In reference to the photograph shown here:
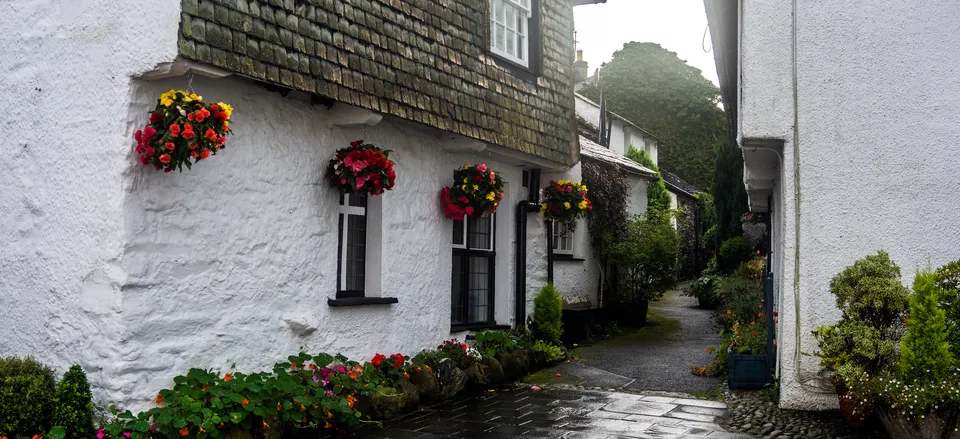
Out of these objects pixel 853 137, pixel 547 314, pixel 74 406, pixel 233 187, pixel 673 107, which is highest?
pixel 673 107

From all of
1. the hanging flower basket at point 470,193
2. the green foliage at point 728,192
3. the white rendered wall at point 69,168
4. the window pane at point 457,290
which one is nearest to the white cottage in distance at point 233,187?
the white rendered wall at point 69,168

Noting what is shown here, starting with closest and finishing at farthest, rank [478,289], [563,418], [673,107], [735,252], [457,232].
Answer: [563,418] < [457,232] < [478,289] < [735,252] < [673,107]

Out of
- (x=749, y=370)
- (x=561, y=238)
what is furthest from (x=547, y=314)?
(x=749, y=370)

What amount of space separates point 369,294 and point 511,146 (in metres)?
2.66

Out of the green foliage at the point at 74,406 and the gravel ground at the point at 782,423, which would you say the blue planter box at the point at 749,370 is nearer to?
the gravel ground at the point at 782,423

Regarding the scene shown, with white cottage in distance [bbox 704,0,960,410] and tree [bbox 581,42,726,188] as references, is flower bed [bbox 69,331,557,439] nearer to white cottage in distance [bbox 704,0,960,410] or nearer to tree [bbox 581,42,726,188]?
white cottage in distance [bbox 704,0,960,410]

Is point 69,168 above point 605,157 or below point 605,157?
below

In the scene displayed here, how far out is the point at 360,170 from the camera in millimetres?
7957

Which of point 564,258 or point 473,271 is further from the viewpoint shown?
point 564,258

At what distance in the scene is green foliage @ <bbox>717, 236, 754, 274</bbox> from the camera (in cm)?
1911

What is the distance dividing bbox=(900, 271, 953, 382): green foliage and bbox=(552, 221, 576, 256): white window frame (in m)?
8.54

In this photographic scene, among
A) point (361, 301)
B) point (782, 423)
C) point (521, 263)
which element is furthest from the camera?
point (521, 263)

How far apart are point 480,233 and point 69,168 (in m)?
5.77

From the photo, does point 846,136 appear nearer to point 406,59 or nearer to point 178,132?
point 406,59
